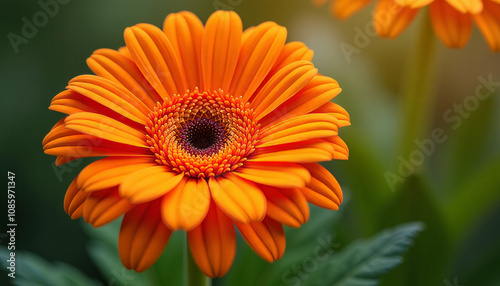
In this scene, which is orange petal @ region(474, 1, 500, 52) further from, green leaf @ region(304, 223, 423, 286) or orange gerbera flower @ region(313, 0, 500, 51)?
green leaf @ region(304, 223, 423, 286)

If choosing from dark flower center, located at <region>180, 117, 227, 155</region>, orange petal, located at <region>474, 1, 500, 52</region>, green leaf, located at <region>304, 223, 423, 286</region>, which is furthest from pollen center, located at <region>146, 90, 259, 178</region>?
orange petal, located at <region>474, 1, 500, 52</region>

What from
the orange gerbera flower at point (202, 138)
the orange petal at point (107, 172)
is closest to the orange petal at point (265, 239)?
the orange gerbera flower at point (202, 138)

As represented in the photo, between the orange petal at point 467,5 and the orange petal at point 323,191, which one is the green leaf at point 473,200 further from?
the orange petal at point 323,191

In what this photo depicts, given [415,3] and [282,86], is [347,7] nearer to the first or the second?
[415,3]

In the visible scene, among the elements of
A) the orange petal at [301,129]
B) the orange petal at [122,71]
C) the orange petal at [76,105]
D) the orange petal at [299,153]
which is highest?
the orange petal at [122,71]

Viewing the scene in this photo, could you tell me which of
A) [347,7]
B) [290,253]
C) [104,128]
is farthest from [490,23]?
[104,128]

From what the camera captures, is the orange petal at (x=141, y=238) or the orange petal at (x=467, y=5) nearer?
the orange petal at (x=141, y=238)

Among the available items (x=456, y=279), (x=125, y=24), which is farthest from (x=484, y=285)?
→ (x=125, y=24)
